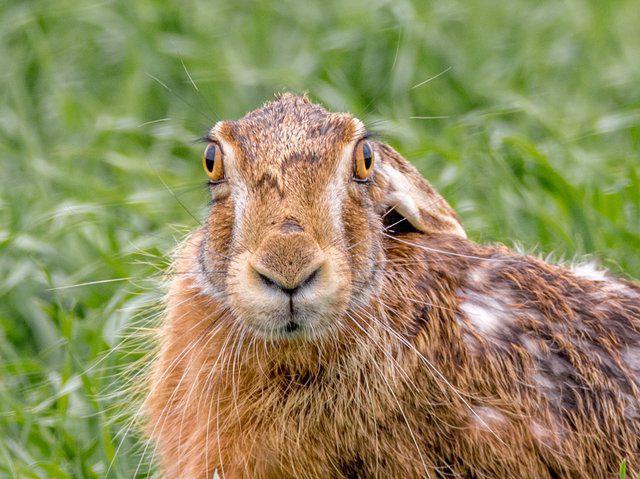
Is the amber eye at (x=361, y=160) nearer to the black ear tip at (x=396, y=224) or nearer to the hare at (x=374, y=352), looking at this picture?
the hare at (x=374, y=352)

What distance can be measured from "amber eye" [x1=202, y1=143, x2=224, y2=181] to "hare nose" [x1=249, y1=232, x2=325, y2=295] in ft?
1.55

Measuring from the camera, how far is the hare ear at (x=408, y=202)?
426 cm

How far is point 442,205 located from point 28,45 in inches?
151

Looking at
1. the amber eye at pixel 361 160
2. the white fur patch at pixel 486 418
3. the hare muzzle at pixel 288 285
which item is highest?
the amber eye at pixel 361 160

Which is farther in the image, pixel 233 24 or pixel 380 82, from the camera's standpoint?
pixel 233 24

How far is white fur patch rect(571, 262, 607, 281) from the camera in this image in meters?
4.74

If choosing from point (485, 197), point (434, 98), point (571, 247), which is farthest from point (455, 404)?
point (434, 98)

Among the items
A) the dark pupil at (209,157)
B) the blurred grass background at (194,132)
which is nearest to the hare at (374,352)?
the dark pupil at (209,157)

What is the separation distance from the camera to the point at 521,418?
417cm

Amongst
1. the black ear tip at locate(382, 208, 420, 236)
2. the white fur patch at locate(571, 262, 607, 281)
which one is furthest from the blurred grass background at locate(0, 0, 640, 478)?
the black ear tip at locate(382, 208, 420, 236)

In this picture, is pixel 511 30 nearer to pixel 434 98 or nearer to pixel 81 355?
pixel 434 98

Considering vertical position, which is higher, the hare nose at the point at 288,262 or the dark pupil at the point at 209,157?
the dark pupil at the point at 209,157

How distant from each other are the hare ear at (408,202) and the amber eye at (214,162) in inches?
20.7

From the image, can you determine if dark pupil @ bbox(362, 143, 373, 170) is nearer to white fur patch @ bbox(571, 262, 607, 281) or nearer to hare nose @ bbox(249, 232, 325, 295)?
hare nose @ bbox(249, 232, 325, 295)
